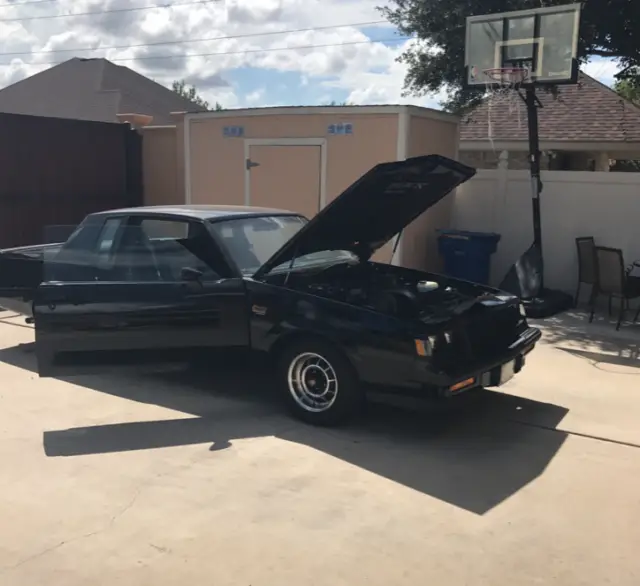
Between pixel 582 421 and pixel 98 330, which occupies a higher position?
pixel 98 330

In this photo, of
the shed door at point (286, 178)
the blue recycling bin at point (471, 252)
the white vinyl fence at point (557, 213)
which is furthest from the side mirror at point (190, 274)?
the white vinyl fence at point (557, 213)

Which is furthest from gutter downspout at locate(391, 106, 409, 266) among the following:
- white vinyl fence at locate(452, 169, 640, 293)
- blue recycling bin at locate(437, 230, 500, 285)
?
white vinyl fence at locate(452, 169, 640, 293)

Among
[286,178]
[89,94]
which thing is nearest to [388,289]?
[286,178]

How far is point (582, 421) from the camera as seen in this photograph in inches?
199

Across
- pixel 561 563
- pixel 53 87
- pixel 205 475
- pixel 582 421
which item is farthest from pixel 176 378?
pixel 53 87

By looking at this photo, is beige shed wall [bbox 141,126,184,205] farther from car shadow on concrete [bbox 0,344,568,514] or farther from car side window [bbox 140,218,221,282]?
car shadow on concrete [bbox 0,344,568,514]

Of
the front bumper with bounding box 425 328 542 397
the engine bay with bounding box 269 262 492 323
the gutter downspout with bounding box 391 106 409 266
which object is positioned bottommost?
the front bumper with bounding box 425 328 542 397

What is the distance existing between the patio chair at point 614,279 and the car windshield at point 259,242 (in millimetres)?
3840

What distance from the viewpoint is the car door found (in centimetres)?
511

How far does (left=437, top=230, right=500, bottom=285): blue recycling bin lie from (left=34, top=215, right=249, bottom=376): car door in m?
5.44

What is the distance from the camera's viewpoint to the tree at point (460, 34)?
10.9 m

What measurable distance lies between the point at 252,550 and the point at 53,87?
104ft

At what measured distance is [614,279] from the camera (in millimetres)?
8125

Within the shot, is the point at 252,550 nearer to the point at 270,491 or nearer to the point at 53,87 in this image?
the point at 270,491
